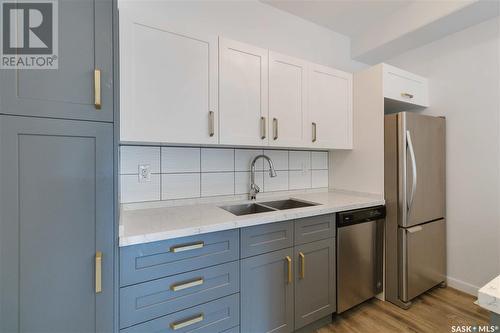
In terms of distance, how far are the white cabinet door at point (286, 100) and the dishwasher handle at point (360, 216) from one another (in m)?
0.63

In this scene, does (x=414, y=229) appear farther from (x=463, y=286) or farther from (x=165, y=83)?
(x=165, y=83)

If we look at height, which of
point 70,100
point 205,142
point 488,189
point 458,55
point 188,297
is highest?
point 458,55

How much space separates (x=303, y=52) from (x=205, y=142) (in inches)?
59.8

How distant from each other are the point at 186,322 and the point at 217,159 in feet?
3.62

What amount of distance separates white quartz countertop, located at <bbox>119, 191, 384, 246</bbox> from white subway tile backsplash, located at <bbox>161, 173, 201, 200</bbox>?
97mm

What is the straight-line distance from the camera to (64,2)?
2.90 feet

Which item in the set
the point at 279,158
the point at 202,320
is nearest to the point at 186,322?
the point at 202,320

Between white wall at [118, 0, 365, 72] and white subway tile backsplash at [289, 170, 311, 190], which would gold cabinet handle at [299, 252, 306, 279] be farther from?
white wall at [118, 0, 365, 72]

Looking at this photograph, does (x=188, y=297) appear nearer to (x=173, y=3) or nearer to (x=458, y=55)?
(x=173, y=3)

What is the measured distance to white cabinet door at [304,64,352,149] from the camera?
6.32ft

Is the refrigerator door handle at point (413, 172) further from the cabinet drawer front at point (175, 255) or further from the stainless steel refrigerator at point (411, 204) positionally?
the cabinet drawer front at point (175, 255)

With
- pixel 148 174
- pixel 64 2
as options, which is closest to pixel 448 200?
pixel 148 174

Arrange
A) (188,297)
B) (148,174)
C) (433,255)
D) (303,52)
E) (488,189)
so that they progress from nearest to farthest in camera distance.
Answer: (188,297) < (148,174) < (488,189) < (433,255) < (303,52)

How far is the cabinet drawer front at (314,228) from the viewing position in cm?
149
